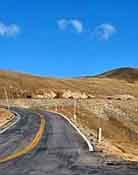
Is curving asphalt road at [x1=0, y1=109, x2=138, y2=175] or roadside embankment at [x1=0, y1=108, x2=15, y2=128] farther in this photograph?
roadside embankment at [x1=0, y1=108, x2=15, y2=128]

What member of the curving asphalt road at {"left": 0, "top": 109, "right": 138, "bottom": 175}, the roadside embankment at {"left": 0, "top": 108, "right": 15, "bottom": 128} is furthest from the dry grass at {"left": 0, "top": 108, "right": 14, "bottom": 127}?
the curving asphalt road at {"left": 0, "top": 109, "right": 138, "bottom": 175}

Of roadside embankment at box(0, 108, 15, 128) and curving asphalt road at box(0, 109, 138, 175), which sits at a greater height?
roadside embankment at box(0, 108, 15, 128)

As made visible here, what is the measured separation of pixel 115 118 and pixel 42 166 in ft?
173

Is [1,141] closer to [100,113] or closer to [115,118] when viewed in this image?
[115,118]

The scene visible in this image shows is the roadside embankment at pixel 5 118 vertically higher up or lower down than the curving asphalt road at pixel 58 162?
higher up

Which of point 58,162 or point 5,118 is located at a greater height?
point 5,118

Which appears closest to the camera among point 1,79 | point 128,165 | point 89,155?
point 128,165

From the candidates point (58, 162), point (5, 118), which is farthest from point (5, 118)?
point (58, 162)

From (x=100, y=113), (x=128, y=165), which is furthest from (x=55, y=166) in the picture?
(x=100, y=113)

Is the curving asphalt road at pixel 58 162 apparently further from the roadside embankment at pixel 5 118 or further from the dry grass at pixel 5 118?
the dry grass at pixel 5 118

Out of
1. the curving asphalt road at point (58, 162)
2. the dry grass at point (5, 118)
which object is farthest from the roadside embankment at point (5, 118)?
the curving asphalt road at point (58, 162)

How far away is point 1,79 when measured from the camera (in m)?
173

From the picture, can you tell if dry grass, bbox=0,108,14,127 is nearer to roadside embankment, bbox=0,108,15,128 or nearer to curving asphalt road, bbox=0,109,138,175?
roadside embankment, bbox=0,108,15,128

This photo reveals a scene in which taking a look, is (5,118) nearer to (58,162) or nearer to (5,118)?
(5,118)
